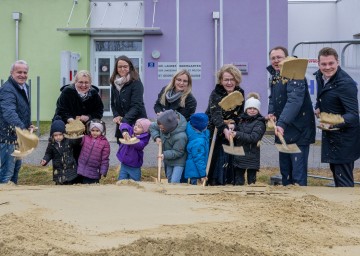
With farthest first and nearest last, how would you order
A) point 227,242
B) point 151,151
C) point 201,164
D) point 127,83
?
point 151,151, point 127,83, point 201,164, point 227,242

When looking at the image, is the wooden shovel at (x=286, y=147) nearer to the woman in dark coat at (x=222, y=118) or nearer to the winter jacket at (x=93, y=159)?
the woman in dark coat at (x=222, y=118)

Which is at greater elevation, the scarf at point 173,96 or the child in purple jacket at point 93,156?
the scarf at point 173,96

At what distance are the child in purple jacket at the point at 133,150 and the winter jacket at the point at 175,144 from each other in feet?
0.67

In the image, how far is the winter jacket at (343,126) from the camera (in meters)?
5.71

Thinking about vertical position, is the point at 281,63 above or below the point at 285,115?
above

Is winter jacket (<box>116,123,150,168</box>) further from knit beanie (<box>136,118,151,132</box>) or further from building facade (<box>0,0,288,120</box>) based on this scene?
building facade (<box>0,0,288,120</box>)

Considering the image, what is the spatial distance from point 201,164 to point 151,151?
6094 millimetres

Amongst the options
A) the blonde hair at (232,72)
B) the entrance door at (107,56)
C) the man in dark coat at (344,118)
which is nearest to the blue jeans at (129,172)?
the blonde hair at (232,72)

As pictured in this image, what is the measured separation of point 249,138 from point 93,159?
64.3 inches

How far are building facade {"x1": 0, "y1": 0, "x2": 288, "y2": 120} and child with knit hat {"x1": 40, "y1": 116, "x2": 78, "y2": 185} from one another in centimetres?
1406

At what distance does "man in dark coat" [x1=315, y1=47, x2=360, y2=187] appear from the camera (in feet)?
18.7

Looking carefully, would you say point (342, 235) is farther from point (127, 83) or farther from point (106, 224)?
point (127, 83)

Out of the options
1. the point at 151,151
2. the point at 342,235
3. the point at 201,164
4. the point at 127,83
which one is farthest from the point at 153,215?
the point at 151,151

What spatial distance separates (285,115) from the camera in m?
5.84
